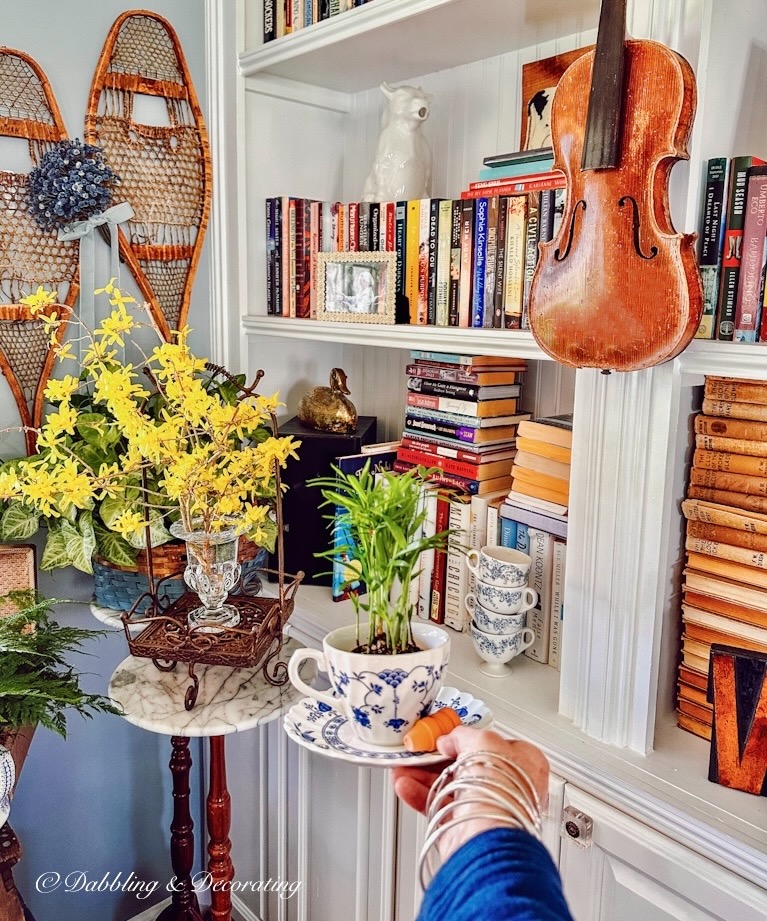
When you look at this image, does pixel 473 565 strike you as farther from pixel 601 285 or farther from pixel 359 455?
pixel 601 285

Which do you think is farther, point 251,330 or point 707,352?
point 251,330

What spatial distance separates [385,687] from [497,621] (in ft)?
1.55

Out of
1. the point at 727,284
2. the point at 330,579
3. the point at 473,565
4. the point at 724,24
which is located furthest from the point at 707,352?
the point at 330,579

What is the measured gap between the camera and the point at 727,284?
0.99 m

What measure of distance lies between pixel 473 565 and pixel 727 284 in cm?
62

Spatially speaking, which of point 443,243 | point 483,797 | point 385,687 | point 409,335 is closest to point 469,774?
point 483,797

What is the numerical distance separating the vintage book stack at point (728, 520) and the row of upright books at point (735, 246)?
0.13 m

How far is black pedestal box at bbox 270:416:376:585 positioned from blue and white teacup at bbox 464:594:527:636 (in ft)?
1.27

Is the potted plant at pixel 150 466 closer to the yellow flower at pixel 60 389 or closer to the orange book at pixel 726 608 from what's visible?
the yellow flower at pixel 60 389

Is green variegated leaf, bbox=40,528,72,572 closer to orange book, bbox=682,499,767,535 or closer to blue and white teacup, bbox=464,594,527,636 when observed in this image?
blue and white teacup, bbox=464,594,527,636

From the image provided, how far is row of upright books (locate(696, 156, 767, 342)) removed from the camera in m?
0.96

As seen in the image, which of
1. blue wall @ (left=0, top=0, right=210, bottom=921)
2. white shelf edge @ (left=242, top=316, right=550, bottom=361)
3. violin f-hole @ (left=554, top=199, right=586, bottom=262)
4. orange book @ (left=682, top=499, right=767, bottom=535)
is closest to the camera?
violin f-hole @ (left=554, top=199, right=586, bottom=262)

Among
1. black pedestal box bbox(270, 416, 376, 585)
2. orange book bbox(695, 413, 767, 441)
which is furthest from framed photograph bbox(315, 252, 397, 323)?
orange book bbox(695, 413, 767, 441)

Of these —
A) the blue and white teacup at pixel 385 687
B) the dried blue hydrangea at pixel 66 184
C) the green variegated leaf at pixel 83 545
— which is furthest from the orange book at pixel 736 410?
the dried blue hydrangea at pixel 66 184
